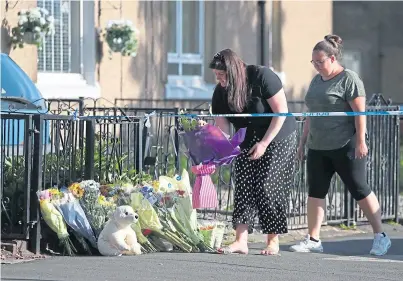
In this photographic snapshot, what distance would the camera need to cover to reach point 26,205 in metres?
7.74

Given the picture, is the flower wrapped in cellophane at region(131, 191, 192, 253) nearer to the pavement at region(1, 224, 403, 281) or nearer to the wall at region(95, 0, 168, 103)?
the pavement at region(1, 224, 403, 281)

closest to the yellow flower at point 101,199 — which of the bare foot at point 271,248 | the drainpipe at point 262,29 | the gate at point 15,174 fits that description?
the gate at point 15,174

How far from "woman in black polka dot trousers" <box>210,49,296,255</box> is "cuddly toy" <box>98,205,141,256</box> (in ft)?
2.31

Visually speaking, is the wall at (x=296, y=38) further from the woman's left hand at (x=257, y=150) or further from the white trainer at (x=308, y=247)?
the woman's left hand at (x=257, y=150)

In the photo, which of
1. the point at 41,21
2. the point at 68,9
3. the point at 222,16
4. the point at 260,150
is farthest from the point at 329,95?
the point at 222,16

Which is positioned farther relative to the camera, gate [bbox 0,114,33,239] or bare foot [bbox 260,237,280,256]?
bare foot [bbox 260,237,280,256]

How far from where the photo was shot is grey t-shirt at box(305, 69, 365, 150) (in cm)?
802

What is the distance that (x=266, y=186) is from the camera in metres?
7.78

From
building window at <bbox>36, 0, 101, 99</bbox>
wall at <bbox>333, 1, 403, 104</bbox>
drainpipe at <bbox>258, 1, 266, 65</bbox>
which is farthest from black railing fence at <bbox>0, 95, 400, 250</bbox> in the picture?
wall at <bbox>333, 1, 403, 104</bbox>

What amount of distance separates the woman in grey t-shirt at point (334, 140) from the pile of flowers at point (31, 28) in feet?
18.6

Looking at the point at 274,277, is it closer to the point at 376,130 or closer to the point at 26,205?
the point at 26,205

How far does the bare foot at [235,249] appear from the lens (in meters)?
7.83

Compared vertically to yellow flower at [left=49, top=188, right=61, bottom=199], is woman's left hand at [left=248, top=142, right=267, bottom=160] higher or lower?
higher

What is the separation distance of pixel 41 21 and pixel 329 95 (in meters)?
6.02
